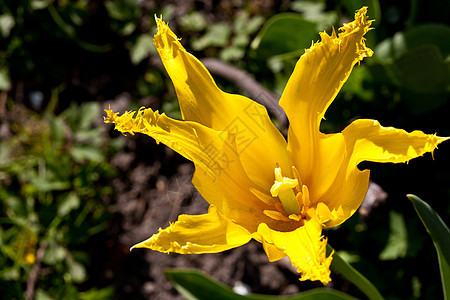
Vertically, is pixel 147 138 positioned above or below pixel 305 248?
above

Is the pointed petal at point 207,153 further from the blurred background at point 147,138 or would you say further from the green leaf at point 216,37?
the green leaf at point 216,37

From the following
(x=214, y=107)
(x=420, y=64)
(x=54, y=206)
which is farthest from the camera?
(x=54, y=206)

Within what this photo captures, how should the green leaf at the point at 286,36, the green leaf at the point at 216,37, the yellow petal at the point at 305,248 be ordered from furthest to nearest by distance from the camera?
the green leaf at the point at 216,37
the green leaf at the point at 286,36
the yellow petal at the point at 305,248

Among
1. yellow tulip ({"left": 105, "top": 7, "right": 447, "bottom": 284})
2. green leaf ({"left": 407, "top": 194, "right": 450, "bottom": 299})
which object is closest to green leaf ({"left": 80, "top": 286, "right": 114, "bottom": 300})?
yellow tulip ({"left": 105, "top": 7, "right": 447, "bottom": 284})

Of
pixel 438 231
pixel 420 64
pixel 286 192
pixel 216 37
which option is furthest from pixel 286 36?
pixel 438 231

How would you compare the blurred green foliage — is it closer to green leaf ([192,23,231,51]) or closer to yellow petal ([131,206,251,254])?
green leaf ([192,23,231,51])

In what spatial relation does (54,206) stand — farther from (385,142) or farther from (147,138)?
(385,142)

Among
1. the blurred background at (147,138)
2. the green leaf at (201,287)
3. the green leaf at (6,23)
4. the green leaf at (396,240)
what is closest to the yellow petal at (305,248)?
the green leaf at (201,287)
